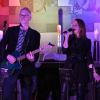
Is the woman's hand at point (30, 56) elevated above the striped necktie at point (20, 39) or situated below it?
below

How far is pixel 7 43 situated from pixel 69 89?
4.17ft

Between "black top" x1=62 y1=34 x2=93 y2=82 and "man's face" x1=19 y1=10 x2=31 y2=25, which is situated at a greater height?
"man's face" x1=19 y1=10 x2=31 y2=25

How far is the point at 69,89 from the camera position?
666cm

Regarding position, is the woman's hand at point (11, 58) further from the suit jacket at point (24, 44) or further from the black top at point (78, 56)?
the black top at point (78, 56)

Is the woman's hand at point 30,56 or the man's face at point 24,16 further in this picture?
the man's face at point 24,16

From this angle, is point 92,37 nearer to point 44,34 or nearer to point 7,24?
point 44,34

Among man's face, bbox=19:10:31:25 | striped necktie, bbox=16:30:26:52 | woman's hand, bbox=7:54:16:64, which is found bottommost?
woman's hand, bbox=7:54:16:64

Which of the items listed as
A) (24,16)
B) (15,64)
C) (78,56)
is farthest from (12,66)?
(78,56)

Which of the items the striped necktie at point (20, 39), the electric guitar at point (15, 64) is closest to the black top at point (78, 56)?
the electric guitar at point (15, 64)

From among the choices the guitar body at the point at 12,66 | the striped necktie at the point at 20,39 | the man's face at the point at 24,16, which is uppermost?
the man's face at the point at 24,16

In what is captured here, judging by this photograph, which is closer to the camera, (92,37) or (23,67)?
(23,67)

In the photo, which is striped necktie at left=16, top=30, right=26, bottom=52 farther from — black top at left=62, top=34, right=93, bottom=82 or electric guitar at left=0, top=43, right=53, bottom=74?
black top at left=62, top=34, right=93, bottom=82

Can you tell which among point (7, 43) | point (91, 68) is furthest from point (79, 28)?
point (7, 43)

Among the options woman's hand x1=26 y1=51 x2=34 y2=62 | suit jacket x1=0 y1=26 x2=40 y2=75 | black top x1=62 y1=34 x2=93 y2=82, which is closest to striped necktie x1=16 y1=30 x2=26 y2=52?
suit jacket x1=0 y1=26 x2=40 y2=75
